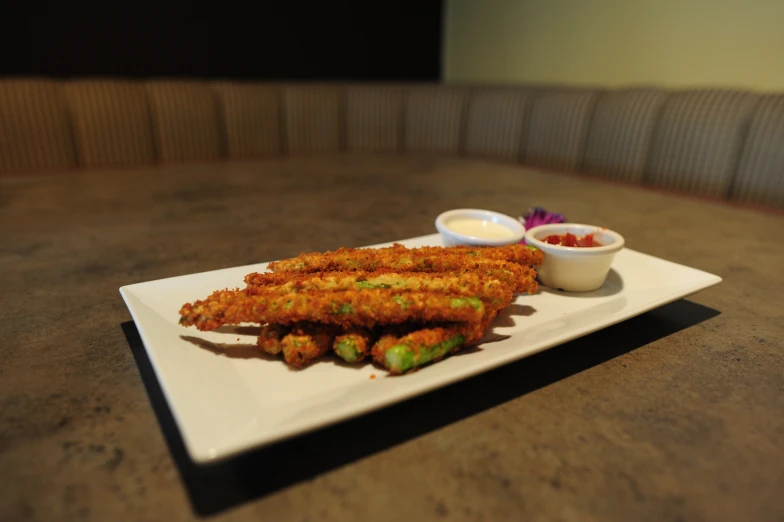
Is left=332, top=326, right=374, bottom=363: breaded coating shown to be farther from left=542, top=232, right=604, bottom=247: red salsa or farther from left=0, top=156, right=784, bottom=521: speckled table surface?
left=542, top=232, right=604, bottom=247: red salsa

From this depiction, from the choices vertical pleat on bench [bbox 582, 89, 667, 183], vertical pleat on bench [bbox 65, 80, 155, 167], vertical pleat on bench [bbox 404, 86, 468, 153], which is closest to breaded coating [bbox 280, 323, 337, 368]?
vertical pleat on bench [bbox 582, 89, 667, 183]

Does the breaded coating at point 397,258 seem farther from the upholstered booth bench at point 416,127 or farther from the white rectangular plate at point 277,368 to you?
the upholstered booth bench at point 416,127

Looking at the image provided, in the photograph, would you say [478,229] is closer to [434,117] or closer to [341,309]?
[341,309]

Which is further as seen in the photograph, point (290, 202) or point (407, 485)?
point (290, 202)

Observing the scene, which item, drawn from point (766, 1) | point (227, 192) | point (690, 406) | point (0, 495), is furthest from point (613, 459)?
→ point (766, 1)

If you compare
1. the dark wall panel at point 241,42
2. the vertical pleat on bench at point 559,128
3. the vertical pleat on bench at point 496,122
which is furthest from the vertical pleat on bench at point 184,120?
the vertical pleat on bench at point 559,128

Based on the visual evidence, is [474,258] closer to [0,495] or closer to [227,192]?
[0,495]
